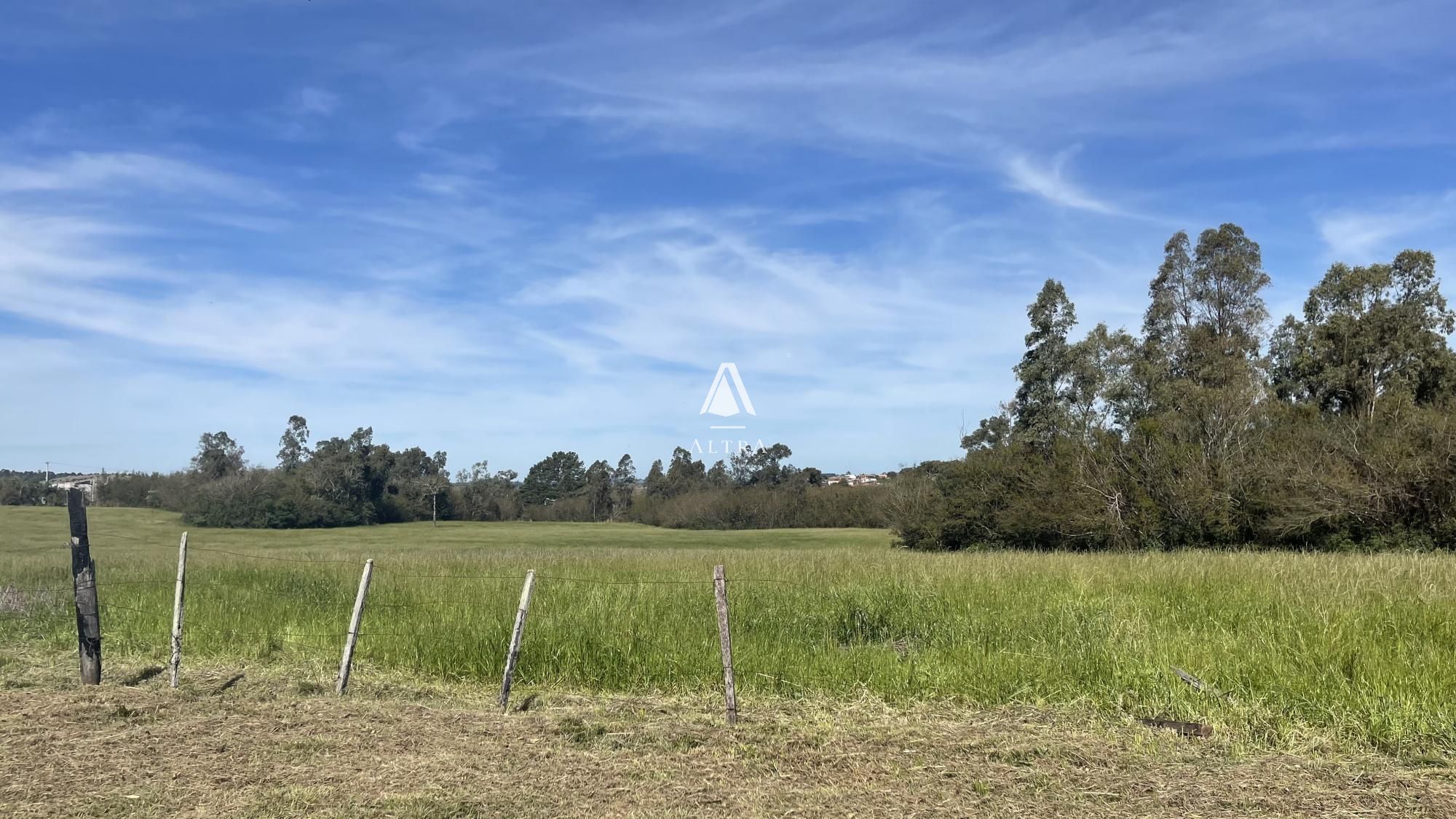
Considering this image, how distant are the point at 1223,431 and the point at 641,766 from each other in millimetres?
37225

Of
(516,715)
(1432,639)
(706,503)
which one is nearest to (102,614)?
(516,715)

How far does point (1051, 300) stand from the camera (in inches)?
1912

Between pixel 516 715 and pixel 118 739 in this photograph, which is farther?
pixel 516 715

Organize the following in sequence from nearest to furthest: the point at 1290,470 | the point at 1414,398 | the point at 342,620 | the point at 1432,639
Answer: the point at 1432,639 < the point at 342,620 < the point at 1290,470 < the point at 1414,398

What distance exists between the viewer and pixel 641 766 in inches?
254

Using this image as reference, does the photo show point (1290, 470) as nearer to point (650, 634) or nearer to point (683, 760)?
point (650, 634)

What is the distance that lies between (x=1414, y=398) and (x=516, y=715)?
40.7 m

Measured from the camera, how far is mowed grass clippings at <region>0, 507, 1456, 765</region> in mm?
7766

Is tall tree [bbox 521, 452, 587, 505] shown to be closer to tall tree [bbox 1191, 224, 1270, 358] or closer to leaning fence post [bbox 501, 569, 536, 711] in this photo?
tall tree [bbox 1191, 224, 1270, 358]

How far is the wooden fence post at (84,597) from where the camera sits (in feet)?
30.0

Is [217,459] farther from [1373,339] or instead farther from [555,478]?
[1373,339]

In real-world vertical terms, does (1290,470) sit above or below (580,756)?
above

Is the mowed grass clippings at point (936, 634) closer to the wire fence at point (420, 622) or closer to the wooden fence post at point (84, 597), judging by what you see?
the wire fence at point (420, 622)

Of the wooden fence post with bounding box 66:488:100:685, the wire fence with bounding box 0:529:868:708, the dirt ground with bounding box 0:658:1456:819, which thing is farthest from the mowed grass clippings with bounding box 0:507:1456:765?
the wooden fence post with bounding box 66:488:100:685
